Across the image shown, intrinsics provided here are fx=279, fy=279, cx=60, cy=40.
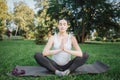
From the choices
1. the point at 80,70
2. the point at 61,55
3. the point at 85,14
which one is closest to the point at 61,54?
the point at 61,55

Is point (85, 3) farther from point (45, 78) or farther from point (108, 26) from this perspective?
point (45, 78)

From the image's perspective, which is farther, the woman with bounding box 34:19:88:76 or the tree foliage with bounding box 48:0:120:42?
the tree foliage with bounding box 48:0:120:42

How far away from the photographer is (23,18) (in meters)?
62.1

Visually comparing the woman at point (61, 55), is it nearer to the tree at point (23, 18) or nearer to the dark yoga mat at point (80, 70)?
the dark yoga mat at point (80, 70)

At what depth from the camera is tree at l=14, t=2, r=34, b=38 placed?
2381 inches

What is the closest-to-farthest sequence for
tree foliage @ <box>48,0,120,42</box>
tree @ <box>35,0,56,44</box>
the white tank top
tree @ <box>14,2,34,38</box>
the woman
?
the woman
the white tank top
tree @ <box>35,0,56,44</box>
tree foliage @ <box>48,0,120,42</box>
tree @ <box>14,2,34,38</box>

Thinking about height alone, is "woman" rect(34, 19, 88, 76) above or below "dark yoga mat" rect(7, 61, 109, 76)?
above

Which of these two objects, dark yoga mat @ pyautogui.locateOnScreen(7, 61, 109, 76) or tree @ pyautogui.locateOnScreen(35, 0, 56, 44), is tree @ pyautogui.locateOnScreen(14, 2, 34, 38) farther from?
dark yoga mat @ pyautogui.locateOnScreen(7, 61, 109, 76)

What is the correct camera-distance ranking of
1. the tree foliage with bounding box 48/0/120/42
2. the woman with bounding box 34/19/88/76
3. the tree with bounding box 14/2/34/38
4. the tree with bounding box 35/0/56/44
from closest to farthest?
the woman with bounding box 34/19/88/76 < the tree with bounding box 35/0/56/44 < the tree foliage with bounding box 48/0/120/42 < the tree with bounding box 14/2/34/38

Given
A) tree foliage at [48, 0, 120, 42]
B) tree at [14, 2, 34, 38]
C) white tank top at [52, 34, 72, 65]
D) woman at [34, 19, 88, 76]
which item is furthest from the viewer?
tree at [14, 2, 34, 38]

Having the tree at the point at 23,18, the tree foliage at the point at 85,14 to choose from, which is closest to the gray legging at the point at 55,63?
the tree foliage at the point at 85,14

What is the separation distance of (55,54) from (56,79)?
86cm

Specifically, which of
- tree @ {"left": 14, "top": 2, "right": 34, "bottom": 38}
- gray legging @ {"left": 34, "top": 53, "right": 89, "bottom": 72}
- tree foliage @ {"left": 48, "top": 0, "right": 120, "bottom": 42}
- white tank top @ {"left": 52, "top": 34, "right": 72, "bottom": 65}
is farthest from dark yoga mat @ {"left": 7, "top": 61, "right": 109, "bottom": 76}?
tree @ {"left": 14, "top": 2, "right": 34, "bottom": 38}

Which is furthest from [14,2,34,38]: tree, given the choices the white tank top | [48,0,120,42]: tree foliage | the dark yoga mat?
the white tank top
